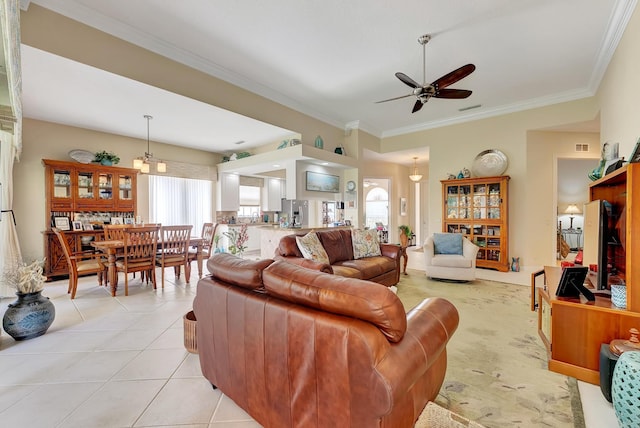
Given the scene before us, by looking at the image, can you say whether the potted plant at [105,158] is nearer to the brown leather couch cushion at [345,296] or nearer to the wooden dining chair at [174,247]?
the wooden dining chair at [174,247]

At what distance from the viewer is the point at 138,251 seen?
4.04m

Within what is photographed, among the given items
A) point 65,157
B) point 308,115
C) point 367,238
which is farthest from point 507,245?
point 65,157

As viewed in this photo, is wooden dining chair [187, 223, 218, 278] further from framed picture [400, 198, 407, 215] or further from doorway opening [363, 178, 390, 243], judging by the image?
doorway opening [363, 178, 390, 243]

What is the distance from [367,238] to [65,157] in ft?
18.5

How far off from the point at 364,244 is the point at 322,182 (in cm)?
240

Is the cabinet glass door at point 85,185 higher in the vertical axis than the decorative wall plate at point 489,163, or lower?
lower

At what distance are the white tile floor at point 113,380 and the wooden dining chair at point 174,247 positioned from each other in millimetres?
1200

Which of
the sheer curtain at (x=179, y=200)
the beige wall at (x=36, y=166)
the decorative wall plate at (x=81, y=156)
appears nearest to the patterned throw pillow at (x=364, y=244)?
the sheer curtain at (x=179, y=200)

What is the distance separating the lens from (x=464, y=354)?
2.33m

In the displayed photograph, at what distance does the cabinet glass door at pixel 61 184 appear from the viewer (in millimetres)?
4887

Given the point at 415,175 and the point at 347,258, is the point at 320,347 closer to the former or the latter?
the point at 347,258

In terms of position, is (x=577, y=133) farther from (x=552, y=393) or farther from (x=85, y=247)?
(x=85, y=247)

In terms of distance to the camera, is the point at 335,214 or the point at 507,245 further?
the point at 335,214

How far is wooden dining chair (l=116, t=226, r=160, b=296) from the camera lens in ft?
12.7
